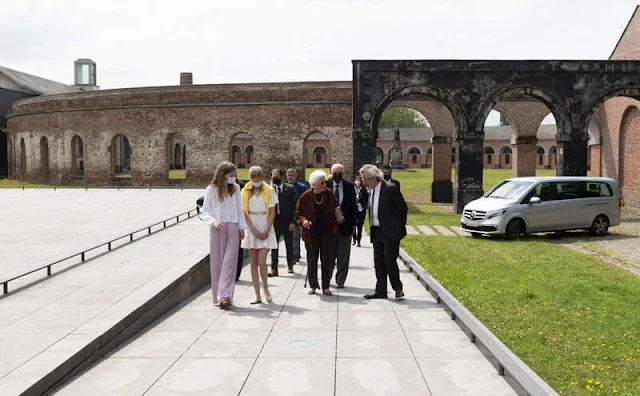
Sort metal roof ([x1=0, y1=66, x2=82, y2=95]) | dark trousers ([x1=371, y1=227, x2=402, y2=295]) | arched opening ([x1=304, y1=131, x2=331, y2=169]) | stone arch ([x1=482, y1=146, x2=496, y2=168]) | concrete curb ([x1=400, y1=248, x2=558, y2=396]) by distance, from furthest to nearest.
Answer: stone arch ([x1=482, y1=146, x2=496, y2=168]) < arched opening ([x1=304, y1=131, x2=331, y2=169]) < metal roof ([x1=0, y1=66, x2=82, y2=95]) < dark trousers ([x1=371, y1=227, x2=402, y2=295]) < concrete curb ([x1=400, y1=248, x2=558, y2=396])

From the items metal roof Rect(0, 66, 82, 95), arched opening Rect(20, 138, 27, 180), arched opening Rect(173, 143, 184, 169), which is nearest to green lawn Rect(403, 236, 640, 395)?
arched opening Rect(20, 138, 27, 180)

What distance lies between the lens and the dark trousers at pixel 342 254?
7941 mm

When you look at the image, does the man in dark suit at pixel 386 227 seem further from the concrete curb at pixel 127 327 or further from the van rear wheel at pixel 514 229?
the van rear wheel at pixel 514 229

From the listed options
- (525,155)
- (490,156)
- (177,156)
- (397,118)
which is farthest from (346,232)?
(397,118)

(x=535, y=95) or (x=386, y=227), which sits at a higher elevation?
(x=535, y=95)

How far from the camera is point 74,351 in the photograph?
444cm

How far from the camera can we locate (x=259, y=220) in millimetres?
7090

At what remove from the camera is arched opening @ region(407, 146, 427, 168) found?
7388cm

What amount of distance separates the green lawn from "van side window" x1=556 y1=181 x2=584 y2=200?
8.81 ft

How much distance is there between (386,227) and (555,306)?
208 centimetres

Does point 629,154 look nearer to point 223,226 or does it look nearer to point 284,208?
point 284,208

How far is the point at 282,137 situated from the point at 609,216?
19039 mm

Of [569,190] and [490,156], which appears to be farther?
[490,156]

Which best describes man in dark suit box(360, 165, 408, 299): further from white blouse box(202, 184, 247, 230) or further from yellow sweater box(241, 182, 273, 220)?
white blouse box(202, 184, 247, 230)
